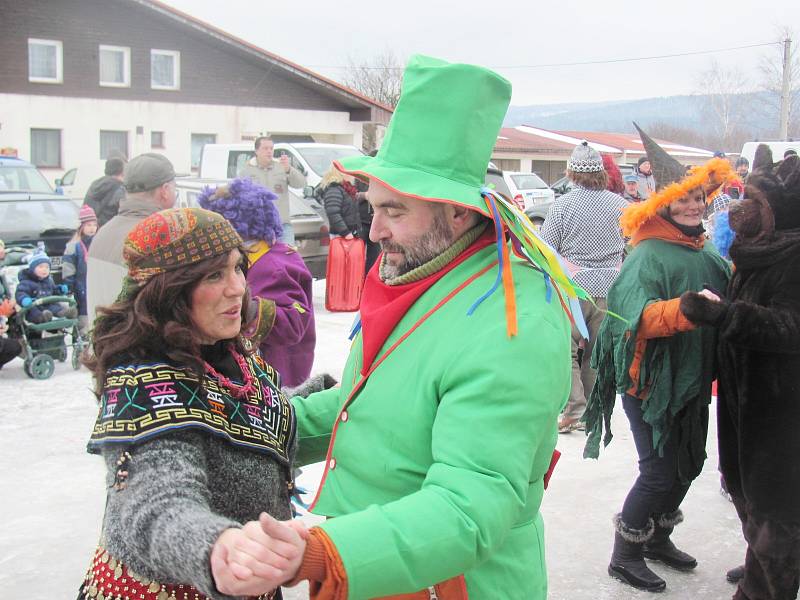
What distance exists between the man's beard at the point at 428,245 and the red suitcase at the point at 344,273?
267 inches

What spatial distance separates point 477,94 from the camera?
2.06m

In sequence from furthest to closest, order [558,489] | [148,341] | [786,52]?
[786,52]
[558,489]
[148,341]

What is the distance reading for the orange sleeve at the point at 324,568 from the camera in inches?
64.0

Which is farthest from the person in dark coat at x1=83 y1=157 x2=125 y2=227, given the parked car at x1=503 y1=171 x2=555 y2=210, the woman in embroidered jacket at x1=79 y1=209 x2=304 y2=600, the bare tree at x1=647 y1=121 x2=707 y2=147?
the bare tree at x1=647 y1=121 x2=707 y2=147

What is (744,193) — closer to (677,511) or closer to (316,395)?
(677,511)

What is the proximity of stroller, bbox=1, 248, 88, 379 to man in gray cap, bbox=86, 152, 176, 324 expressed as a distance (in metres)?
3.23

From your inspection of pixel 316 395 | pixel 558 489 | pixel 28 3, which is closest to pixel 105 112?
pixel 28 3

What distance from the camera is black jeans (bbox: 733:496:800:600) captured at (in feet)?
11.1

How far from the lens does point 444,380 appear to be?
189 centimetres

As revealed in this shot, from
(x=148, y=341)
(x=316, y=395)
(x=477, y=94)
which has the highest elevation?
(x=477, y=94)

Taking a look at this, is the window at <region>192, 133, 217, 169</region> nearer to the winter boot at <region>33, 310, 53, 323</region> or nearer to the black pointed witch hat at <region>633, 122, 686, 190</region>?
the winter boot at <region>33, 310, 53, 323</region>

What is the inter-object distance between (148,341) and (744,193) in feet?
8.49

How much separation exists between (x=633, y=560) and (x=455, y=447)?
2.65m

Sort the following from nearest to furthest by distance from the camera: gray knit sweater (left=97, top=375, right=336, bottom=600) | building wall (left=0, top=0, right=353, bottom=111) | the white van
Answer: gray knit sweater (left=97, top=375, right=336, bottom=600)
the white van
building wall (left=0, top=0, right=353, bottom=111)
